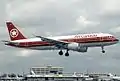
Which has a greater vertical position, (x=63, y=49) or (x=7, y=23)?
(x=7, y=23)

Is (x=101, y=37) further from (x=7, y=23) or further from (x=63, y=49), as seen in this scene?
(x=7, y=23)

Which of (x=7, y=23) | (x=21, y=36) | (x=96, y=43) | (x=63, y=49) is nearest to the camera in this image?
(x=96, y=43)

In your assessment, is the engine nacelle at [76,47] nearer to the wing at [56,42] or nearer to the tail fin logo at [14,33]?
the wing at [56,42]

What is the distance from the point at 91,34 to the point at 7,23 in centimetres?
4751

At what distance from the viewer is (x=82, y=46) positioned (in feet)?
524

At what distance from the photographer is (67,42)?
16475cm

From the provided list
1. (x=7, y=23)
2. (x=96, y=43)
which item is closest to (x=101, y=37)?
(x=96, y=43)

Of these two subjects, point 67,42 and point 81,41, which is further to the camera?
point 67,42

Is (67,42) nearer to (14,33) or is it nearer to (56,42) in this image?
(56,42)

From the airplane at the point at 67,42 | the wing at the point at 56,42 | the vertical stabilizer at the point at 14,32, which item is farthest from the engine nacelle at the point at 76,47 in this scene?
the vertical stabilizer at the point at 14,32

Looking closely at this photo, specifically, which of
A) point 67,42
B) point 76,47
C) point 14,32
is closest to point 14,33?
point 14,32

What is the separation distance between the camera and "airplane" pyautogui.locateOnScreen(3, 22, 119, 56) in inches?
6216

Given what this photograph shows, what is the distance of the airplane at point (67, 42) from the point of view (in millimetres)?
157875

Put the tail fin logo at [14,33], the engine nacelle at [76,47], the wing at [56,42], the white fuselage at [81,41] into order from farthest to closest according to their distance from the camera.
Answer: the tail fin logo at [14,33] → the wing at [56,42] → the engine nacelle at [76,47] → the white fuselage at [81,41]
